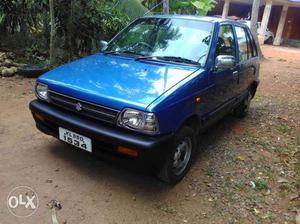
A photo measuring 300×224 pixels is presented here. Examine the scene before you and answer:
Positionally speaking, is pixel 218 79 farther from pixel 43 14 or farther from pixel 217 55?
pixel 43 14

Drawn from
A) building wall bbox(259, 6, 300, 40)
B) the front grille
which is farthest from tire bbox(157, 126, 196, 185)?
building wall bbox(259, 6, 300, 40)

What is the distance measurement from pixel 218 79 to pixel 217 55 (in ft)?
1.02

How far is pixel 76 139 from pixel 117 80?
761mm

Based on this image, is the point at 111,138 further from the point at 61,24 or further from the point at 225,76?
the point at 61,24

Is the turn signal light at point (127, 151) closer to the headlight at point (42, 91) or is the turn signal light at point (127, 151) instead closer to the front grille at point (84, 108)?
the front grille at point (84, 108)

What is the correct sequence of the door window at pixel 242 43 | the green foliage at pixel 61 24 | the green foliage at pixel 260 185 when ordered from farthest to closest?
the green foliage at pixel 61 24 → the door window at pixel 242 43 → the green foliage at pixel 260 185

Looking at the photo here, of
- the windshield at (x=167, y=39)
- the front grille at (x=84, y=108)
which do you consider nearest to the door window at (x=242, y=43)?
the windshield at (x=167, y=39)

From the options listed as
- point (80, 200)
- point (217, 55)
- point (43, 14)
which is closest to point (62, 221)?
point (80, 200)

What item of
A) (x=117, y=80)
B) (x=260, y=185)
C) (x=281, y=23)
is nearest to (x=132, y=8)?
(x=117, y=80)

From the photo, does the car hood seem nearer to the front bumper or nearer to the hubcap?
the front bumper

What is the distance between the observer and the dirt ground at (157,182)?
3.23 m

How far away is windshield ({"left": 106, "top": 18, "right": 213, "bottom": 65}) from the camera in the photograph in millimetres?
4113

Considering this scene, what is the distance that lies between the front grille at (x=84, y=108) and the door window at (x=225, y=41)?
1.84 metres

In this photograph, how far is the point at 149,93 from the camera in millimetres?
3256
